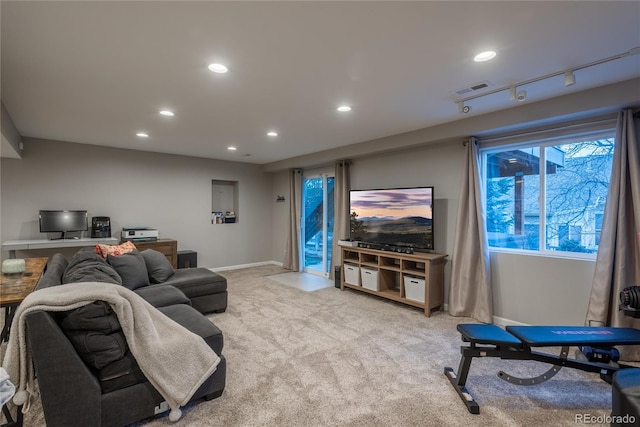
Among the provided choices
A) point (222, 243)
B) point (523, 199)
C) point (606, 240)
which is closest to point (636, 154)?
point (606, 240)

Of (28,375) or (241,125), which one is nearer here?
(28,375)

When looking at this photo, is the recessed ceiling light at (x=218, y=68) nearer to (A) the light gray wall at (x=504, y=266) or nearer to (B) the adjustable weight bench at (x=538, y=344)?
(B) the adjustable weight bench at (x=538, y=344)

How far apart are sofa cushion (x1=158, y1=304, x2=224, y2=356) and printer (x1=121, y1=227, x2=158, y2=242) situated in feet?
A: 9.84

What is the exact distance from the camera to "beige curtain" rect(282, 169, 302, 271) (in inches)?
257

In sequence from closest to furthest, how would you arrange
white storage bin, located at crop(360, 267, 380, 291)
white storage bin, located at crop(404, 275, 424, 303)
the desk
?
white storage bin, located at crop(404, 275, 424, 303) < the desk < white storage bin, located at crop(360, 267, 380, 291)

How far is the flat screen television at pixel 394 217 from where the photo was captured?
4117mm

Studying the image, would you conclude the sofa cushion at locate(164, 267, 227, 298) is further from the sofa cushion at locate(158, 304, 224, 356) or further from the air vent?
the air vent

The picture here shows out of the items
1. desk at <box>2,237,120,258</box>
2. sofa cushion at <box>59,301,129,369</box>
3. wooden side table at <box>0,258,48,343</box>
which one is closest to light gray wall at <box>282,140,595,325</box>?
sofa cushion at <box>59,301,129,369</box>

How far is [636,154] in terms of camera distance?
260cm

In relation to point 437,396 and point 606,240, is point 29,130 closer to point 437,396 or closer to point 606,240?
point 437,396

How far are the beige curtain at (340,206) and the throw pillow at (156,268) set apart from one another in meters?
2.72

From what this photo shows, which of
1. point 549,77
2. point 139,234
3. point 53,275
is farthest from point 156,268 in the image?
point 549,77

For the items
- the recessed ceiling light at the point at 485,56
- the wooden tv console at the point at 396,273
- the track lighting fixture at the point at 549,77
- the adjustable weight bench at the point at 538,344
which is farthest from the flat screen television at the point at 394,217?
the recessed ceiling light at the point at 485,56

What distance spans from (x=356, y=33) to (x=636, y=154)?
2668mm
